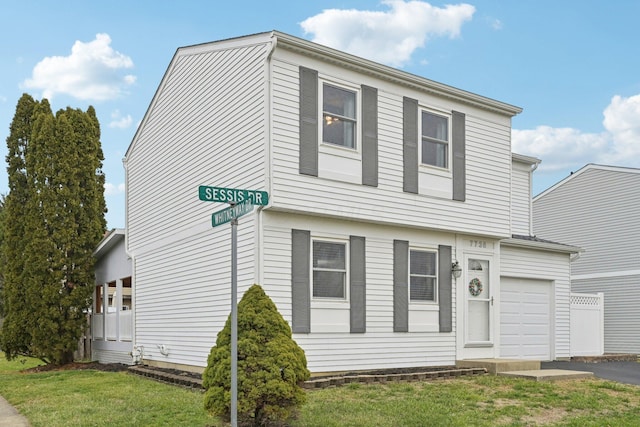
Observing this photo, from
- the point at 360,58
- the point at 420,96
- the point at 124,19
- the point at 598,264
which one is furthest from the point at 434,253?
the point at 598,264

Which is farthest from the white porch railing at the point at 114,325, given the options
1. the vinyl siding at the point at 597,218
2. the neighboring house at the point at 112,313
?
the vinyl siding at the point at 597,218

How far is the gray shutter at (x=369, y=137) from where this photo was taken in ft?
43.2

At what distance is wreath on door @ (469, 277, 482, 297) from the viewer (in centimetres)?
1521

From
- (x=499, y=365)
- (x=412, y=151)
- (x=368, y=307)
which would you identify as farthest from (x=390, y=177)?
(x=499, y=365)

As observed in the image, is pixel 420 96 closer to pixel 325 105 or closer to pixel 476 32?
pixel 476 32

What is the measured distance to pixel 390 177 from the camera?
535 inches

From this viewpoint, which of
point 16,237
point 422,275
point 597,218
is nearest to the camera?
point 422,275

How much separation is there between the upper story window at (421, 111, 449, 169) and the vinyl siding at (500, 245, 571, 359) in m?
3.39

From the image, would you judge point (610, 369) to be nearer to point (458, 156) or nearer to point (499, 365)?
point (499, 365)

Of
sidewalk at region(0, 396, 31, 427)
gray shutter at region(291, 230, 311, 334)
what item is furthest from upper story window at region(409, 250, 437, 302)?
sidewalk at region(0, 396, 31, 427)

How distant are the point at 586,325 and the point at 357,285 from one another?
387 inches

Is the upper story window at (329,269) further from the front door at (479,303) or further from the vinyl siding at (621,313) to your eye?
the vinyl siding at (621,313)

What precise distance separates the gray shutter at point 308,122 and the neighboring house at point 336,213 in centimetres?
2

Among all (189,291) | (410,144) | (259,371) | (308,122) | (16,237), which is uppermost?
(308,122)
